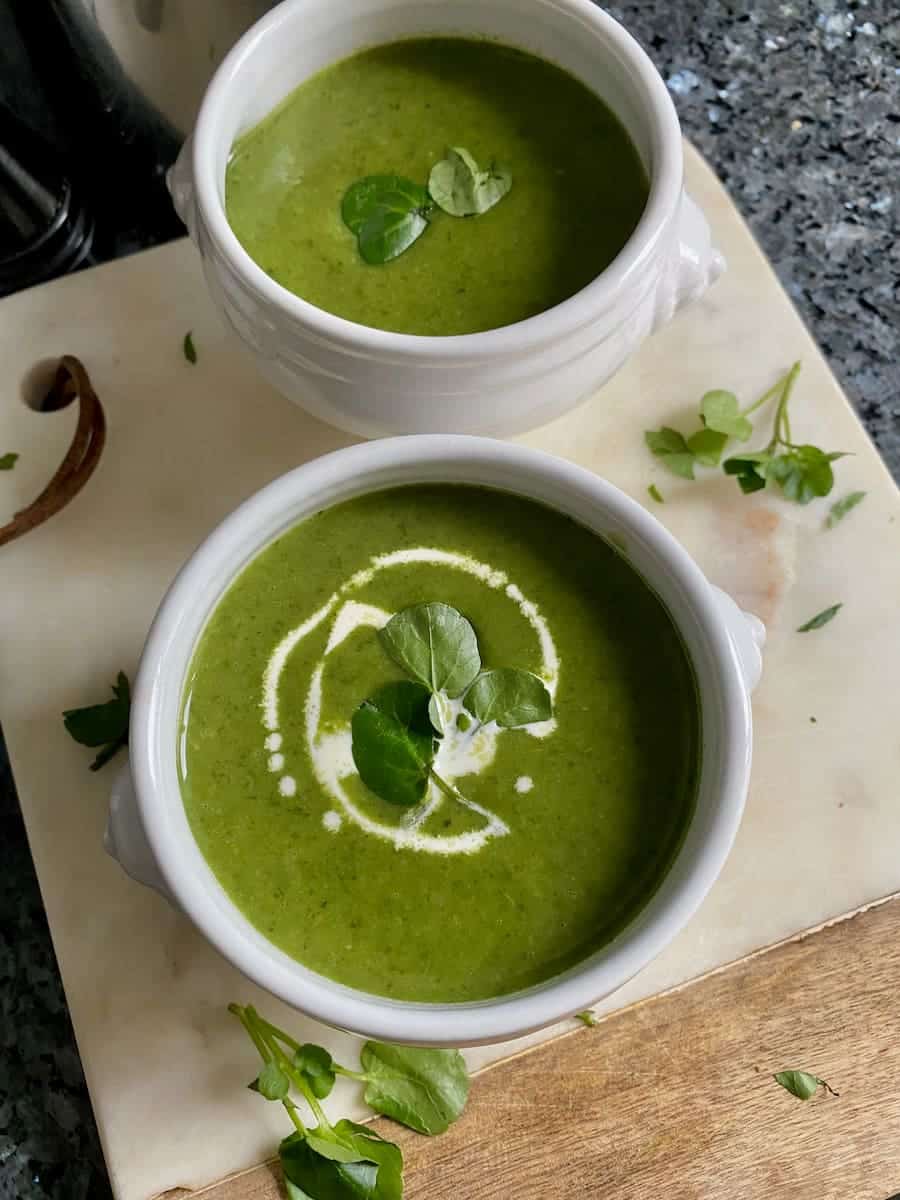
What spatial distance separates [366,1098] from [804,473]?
68 cm

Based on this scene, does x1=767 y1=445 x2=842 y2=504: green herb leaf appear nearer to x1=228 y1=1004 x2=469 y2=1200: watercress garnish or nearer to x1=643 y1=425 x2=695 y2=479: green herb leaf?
x1=643 y1=425 x2=695 y2=479: green herb leaf

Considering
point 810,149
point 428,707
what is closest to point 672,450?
point 428,707

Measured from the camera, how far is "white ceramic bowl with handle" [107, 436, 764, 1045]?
818 mm

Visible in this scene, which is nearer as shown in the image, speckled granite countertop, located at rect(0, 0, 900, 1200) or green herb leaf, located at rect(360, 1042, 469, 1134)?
green herb leaf, located at rect(360, 1042, 469, 1134)

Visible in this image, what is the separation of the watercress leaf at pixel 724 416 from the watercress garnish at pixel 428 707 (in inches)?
15.5

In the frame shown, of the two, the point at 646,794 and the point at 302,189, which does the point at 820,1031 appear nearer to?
the point at 646,794

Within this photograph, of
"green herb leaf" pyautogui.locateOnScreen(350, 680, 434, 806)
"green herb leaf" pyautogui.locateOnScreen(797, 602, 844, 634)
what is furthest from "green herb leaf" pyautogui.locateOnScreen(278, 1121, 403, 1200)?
"green herb leaf" pyautogui.locateOnScreen(797, 602, 844, 634)

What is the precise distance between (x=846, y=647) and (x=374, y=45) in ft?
2.34

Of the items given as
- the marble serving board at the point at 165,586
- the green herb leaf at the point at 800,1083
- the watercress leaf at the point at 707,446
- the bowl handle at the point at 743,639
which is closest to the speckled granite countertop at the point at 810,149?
the marble serving board at the point at 165,586

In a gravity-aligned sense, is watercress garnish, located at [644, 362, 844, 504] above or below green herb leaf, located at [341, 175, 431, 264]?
below

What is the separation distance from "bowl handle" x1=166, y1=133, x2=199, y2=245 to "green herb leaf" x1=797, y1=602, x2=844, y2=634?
2.11 feet

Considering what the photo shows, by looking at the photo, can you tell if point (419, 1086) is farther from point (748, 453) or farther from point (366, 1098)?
point (748, 453)

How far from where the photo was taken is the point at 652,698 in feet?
3.05

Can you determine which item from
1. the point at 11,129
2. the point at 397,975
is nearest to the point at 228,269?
the point at 11,129
